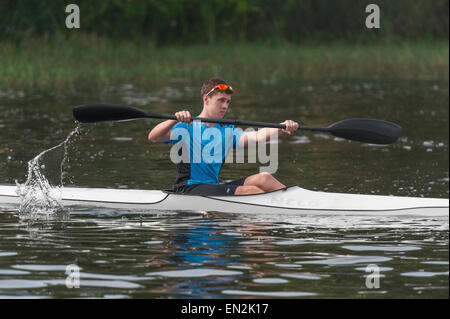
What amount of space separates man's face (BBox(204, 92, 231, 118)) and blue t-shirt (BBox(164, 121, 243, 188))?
215mm

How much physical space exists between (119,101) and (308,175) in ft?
29.4

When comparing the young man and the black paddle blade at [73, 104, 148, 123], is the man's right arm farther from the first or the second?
the black paddle blade at [73, 104, 148, 123]

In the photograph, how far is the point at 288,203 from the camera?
980cm

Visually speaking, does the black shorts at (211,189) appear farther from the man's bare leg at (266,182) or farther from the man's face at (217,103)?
the man's face at (217,103)

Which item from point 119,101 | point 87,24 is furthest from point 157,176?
point 87,24

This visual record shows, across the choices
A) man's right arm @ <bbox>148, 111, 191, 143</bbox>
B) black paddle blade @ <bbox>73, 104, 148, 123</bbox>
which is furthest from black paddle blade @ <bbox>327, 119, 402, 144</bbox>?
black paddle blade @ <bbox>73, 104, 148, 123</bbox>

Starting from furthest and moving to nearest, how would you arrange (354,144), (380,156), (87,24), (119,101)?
(87,24)
(119,101)
(354,144)
(380,156)

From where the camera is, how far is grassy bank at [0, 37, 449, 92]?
79.7ft

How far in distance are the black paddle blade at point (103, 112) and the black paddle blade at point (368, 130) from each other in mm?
2142

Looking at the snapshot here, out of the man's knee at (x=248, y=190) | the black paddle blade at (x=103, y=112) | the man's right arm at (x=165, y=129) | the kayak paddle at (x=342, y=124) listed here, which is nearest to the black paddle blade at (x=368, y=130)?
the kayak paddle at (x=342, y=124)

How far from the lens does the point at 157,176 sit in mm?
12570
